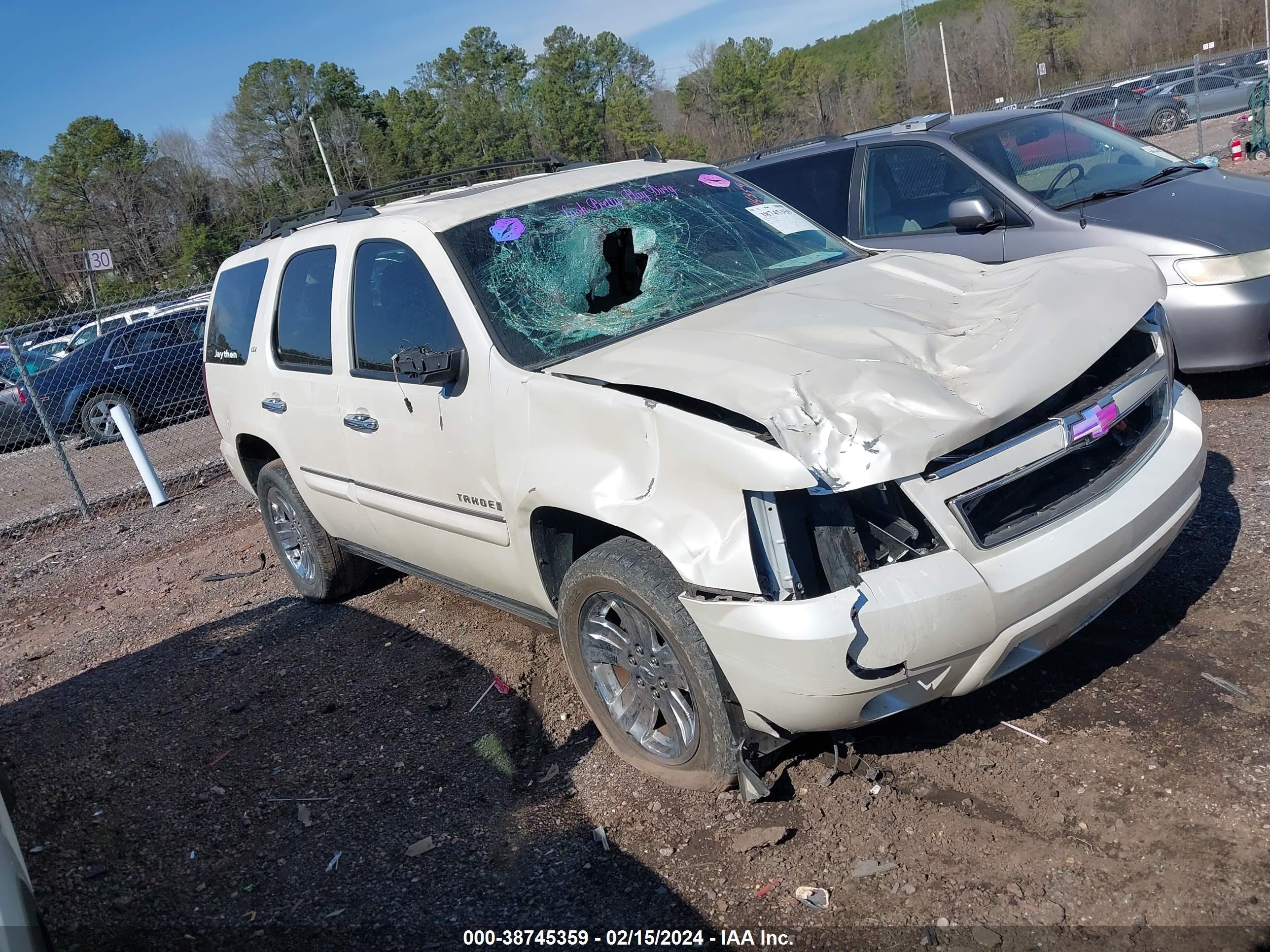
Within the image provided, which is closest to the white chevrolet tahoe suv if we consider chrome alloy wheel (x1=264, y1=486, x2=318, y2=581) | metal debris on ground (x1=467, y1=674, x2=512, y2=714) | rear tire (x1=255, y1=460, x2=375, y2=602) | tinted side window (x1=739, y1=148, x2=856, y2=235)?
metal debris on ground (x1=467, y1=674, x2=512, y2=714)

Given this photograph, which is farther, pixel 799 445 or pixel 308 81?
pixel 308 81

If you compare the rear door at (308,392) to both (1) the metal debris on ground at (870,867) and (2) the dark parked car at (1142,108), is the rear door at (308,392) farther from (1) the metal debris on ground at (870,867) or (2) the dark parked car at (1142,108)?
(2) the dark parked car at (1142,108)

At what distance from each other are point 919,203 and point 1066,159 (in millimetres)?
922

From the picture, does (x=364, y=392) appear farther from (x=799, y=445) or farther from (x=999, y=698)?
(x=999, y=698)

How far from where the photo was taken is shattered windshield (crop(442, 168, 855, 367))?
12.2 feet

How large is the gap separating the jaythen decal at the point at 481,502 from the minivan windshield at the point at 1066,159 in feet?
13.4

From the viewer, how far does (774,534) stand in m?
2.68

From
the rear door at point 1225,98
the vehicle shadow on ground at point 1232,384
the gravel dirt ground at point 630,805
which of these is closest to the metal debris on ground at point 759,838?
the gravel dirt ground at point 630,805

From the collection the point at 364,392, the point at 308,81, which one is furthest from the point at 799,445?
the point at 308,81

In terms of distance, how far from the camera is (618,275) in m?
3.99

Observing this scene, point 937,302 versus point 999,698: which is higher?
point 937,302

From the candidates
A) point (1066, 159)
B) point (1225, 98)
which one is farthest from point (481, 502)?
point (1225, 98)

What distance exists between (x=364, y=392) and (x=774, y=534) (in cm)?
226

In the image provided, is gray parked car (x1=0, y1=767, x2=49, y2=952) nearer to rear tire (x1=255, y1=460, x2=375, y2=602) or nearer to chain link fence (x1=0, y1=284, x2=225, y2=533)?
rear tire (x1=255, y1=460, x2=375, y2=602)
